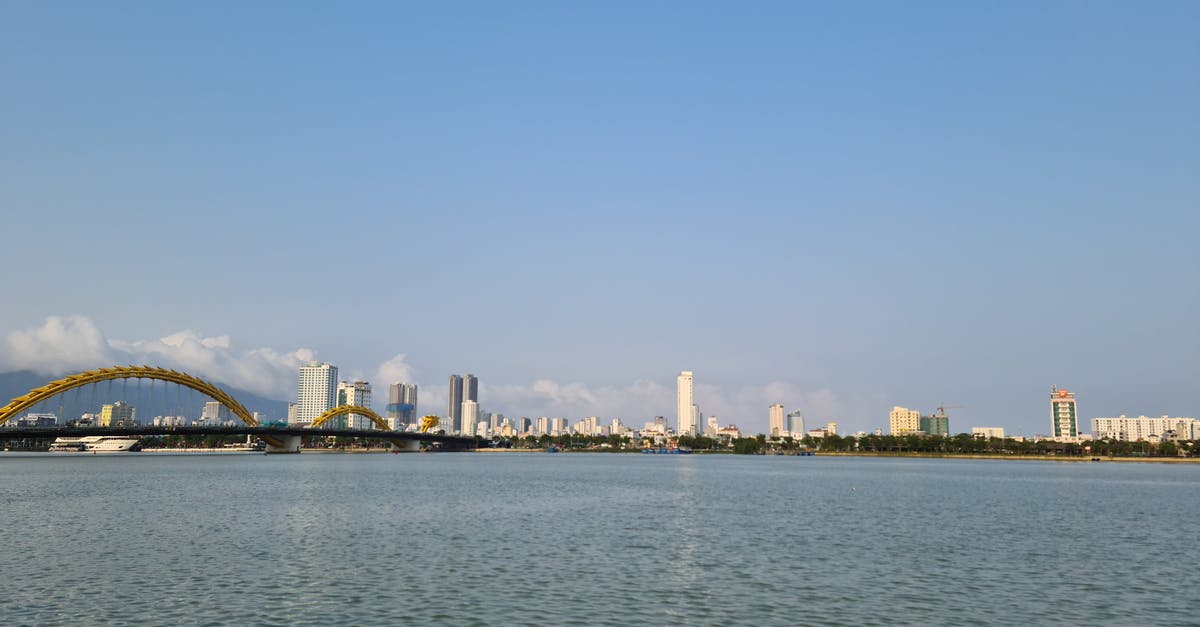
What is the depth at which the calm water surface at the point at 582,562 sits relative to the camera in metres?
26.5

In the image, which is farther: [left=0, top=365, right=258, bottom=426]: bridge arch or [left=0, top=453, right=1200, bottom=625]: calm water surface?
[left=0, top=365, right=258, bottom=426]: bridge arch

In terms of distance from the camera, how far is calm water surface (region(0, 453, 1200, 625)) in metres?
26.5

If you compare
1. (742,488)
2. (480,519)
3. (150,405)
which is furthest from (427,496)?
(150,405)

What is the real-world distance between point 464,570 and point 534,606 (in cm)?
787

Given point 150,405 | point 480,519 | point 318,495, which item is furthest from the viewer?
point 150,405

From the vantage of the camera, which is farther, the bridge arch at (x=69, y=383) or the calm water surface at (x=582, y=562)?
the bridge arch at (x=69, y=383)

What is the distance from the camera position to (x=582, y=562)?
36.5 m

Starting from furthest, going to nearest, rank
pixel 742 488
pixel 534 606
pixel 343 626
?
pixel 742 488 → pixel 534 606 → pixel 343 626

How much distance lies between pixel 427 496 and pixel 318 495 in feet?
34.5

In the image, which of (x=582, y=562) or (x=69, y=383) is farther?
(x=69, y=383)

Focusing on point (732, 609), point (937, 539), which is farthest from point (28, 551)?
point (937, 539)

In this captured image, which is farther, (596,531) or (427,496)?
(427,496)

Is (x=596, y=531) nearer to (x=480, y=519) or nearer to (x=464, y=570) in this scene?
(x=480, y=519)

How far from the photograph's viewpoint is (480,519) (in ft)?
182
